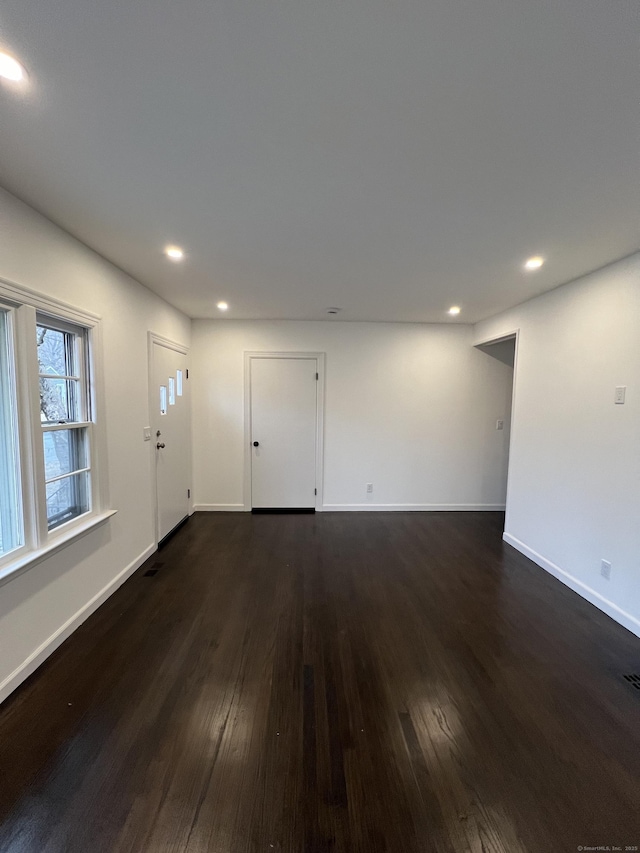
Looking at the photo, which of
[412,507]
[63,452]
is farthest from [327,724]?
[412,507]

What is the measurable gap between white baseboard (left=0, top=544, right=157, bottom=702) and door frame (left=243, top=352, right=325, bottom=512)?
5.81 feet

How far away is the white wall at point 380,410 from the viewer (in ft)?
14.6

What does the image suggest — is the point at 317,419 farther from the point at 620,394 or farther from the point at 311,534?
the point at 620,394

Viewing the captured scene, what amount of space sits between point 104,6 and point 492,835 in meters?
2.71

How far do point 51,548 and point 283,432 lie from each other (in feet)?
9.30

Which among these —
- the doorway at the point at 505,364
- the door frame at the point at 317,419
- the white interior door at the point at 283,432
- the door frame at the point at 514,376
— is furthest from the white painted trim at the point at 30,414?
the doorway at the point at 505,364

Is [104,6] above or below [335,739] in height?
above

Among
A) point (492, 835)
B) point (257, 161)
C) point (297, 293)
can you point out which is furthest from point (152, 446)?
point (492, 835)

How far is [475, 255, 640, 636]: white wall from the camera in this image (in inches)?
93.1

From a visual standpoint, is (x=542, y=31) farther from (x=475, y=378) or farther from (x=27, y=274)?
(x=475, y=378)

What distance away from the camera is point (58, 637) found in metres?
2.05

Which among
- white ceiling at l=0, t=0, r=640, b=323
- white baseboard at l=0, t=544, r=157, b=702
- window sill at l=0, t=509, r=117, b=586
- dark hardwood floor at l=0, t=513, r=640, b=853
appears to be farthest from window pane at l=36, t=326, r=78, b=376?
dark hardwood floor at l=0, t=513, r=640, b=853

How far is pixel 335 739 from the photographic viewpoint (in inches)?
59.5

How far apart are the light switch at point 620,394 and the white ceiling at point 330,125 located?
0.91 metres
